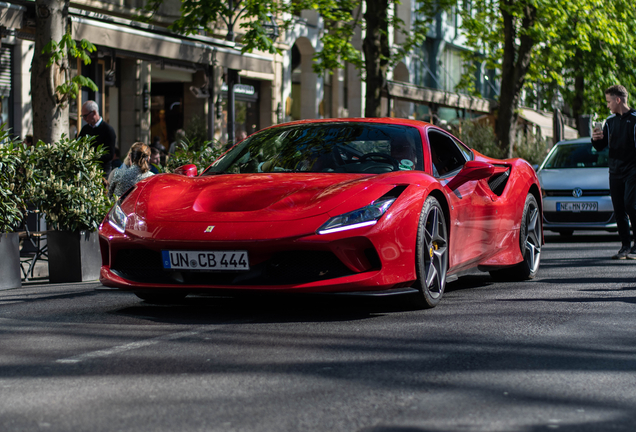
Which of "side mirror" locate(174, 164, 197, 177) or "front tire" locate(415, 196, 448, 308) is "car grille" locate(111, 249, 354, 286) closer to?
"front tire" locate(415, 196, 448, 308)

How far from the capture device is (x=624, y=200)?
10688 mm

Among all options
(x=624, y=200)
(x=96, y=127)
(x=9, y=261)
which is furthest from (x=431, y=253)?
(x=96, y=127)

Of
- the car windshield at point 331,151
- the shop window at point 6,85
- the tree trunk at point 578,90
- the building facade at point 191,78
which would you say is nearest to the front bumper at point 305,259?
the car windshield at point 331,151

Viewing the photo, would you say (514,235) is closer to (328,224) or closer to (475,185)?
(475,185)

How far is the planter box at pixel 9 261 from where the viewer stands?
28.0 feet

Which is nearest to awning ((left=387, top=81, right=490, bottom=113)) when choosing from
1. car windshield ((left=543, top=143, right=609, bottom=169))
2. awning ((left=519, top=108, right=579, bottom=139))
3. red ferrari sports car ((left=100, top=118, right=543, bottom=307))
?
awning ((left=519, top=108, right=579, bottom=139))

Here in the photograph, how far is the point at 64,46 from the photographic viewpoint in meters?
11.5

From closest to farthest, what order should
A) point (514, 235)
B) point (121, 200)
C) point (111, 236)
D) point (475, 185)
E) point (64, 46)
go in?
point (111, 236)
point (121, 200)
point (475, 185)
point (514, 235)
point (64, 46)

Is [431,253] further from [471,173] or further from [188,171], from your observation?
[188,171]

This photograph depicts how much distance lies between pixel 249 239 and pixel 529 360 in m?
1.77

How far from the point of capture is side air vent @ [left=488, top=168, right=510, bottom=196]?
805cm

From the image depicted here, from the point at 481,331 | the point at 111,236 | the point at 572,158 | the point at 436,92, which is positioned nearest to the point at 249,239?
the point at 111,236

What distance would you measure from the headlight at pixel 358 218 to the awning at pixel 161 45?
9.66 meters

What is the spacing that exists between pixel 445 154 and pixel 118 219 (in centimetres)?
251
